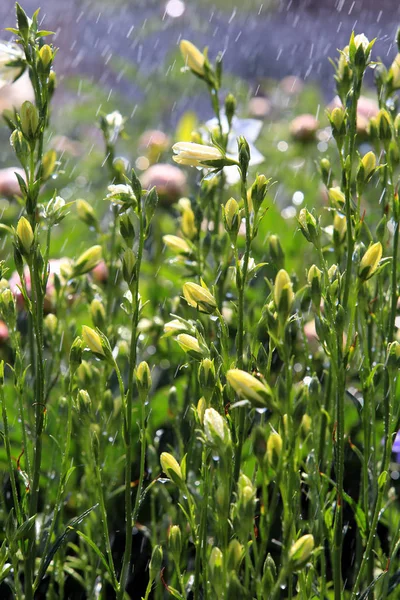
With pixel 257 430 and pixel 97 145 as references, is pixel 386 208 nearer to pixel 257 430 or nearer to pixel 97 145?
pixel 257 430

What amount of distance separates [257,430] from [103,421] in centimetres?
Answer: 35

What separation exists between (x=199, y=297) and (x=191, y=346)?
4 cm

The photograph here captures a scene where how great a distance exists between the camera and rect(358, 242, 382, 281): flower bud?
2.18 ft

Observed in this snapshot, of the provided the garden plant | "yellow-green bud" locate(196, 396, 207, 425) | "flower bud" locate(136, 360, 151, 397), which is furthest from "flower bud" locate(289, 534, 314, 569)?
"flower bud" locate(136, 360, 151, 397)

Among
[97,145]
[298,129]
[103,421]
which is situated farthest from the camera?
[97,145]

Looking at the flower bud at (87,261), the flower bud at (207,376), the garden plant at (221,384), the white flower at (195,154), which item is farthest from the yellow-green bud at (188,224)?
the flower bud at (207,376)

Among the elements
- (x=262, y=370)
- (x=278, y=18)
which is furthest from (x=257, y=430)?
(x=278, y=18)

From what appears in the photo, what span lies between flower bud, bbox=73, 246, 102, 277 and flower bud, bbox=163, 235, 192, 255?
0.29ft

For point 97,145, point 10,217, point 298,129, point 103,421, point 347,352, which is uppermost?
point 347,352

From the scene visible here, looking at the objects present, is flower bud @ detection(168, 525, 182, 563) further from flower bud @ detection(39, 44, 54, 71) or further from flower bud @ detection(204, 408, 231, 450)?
flower bud @ detection(39, 44, 54, 71)

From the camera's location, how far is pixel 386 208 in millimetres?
897

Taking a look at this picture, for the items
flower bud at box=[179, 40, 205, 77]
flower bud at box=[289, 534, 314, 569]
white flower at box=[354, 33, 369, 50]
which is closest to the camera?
flower bud at box=[289, 534, 314, 569]

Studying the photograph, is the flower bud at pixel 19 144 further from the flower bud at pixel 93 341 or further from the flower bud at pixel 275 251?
the flower bud at pixel 275 251

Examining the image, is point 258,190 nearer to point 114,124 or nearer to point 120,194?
point 120,194
